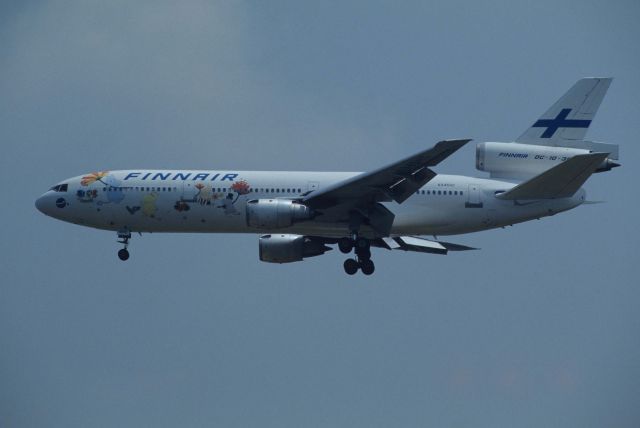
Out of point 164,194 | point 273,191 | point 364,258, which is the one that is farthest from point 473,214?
point 164,194

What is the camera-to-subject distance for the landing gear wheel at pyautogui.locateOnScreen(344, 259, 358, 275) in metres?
48.0

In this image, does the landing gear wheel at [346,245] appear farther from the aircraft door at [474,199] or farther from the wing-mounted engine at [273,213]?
the aircraft door at [474,199]

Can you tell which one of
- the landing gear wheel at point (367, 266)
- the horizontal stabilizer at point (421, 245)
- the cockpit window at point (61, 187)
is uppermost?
the cockpit window at point (61, 187)

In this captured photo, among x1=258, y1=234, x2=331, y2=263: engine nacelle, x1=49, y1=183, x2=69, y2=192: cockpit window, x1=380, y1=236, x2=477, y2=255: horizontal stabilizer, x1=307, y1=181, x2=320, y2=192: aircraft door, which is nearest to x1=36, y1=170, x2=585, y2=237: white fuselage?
x1=307, y1=181, x2=320, y2=192: aircraft door

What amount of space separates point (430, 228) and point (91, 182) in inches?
591

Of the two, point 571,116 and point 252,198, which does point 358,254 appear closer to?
point 252,198

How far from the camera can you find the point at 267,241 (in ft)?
167

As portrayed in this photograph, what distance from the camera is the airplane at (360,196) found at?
45312 millimetres

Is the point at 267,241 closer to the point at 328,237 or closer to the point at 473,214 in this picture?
the point at 328,237

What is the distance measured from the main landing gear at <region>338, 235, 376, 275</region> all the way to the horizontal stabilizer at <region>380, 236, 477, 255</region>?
4316 millimetres

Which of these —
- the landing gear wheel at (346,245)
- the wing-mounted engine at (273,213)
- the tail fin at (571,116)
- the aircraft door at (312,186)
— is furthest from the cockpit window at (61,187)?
the tail fin at (571,116)

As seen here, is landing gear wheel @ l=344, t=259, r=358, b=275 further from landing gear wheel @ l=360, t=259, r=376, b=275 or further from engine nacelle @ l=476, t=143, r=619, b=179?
engine nacelle @ l=476, t=143, r=619, b=179

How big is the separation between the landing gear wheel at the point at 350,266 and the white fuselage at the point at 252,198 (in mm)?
1189

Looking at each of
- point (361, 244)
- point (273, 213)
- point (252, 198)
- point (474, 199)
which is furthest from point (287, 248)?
point (474, 199)
